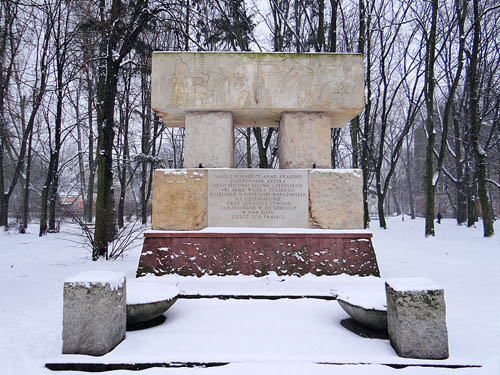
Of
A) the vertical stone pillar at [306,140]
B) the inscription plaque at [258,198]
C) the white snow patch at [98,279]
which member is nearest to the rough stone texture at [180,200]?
the inscription plaque at [258,198]

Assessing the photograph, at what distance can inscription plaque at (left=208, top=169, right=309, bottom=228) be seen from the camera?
18.7 ft

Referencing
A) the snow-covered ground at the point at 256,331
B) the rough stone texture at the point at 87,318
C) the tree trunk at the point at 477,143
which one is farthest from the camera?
the tree trunk at the point at 477,143

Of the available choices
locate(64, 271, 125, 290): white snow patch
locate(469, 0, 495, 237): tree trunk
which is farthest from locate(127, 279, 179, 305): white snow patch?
locate(469, 0, 495, 237): tree trunk

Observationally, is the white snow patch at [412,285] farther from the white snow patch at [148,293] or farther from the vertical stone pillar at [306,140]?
the vertical stone pillar at [306,140]

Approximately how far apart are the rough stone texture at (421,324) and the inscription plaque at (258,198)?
279 centimetres

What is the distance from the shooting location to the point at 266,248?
5523 mm

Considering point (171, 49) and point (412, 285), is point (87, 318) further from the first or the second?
point (171, 49)

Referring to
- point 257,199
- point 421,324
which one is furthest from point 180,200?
point 421,324

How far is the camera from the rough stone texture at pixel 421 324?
2953mm

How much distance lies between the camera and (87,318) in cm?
299

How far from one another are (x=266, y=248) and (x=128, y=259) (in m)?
4.27

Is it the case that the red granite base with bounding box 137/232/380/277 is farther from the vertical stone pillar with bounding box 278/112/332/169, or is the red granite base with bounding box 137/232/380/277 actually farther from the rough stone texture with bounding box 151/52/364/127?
the rough stone texture with bounding box 151/52/364/127

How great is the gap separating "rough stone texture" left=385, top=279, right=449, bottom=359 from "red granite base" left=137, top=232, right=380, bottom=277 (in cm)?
252

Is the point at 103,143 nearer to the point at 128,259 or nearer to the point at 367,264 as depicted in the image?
the point at 128,259
